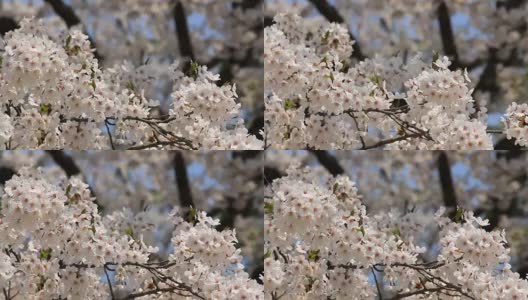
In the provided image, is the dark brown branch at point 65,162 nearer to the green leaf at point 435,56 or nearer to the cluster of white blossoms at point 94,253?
the cluster of white blossoms at point 94,253

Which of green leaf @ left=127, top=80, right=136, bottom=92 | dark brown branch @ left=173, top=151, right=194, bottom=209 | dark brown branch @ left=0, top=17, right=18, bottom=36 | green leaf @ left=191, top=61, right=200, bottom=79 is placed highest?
dark brown branch @ left=0, top=17, right=18, bottom=36

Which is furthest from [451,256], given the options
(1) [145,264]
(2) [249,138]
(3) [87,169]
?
(3) [87,169]

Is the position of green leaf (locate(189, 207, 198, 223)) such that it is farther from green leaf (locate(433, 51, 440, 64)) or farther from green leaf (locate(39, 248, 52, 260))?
green leaf (locate(433, 51, 440, 64))

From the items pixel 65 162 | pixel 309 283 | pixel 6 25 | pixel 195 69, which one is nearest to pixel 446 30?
pixel 195 69

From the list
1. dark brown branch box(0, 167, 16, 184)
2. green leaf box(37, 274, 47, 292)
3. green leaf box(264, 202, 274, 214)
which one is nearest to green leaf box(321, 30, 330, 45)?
green leaf box(264, 202, 274, 214)

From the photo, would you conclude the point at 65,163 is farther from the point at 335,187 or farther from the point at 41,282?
the point at 335,187

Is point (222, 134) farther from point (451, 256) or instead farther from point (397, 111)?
point (451, 256)
